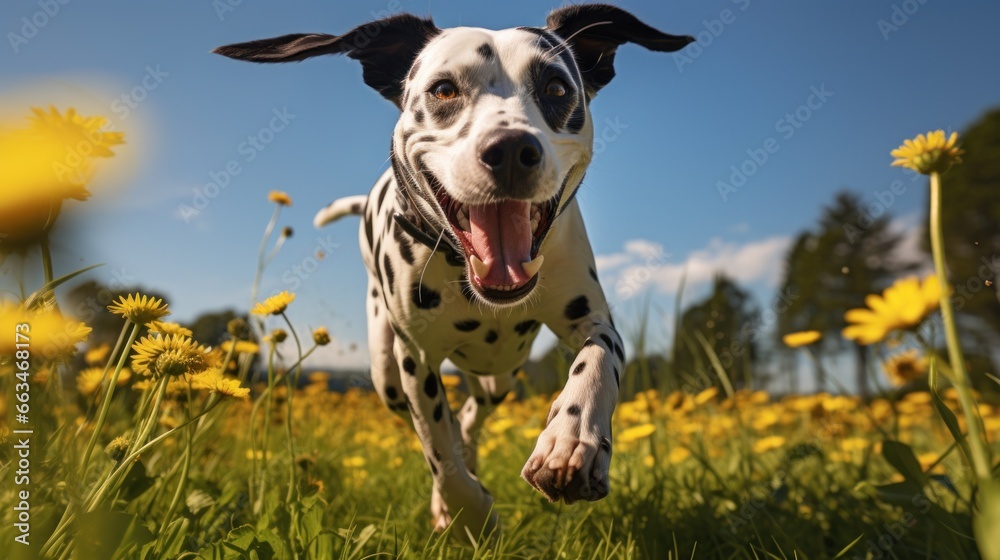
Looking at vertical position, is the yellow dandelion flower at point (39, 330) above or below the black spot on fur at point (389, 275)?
above

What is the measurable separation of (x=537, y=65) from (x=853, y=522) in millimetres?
2545

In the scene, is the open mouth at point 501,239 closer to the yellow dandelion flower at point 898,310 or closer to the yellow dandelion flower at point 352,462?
the yellow dandelion flower at point 898,310

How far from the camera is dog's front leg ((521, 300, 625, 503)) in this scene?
2.01m

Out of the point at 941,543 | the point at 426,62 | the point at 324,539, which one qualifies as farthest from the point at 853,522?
the point at 426,62

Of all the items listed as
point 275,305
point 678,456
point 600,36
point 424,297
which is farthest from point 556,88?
point 678,456

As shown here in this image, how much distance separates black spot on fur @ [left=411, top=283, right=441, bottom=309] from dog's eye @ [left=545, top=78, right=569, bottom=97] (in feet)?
3.36

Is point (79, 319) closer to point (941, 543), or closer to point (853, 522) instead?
point (941, 543)

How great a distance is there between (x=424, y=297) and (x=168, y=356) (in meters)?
1.38

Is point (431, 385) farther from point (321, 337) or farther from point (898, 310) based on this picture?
point (898, 310)

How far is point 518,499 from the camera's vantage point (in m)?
4.02

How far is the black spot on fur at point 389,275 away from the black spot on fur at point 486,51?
3.55 ft

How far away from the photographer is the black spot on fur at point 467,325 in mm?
3178

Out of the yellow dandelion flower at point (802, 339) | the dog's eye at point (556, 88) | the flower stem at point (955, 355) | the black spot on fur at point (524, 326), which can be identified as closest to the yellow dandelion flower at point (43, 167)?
the dog's eye at point (556, 88)

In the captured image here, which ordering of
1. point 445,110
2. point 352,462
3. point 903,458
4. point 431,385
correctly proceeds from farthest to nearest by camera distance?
A: 1. point 352,462
2. point 431,385
3. point 445,110
4. point 903,458
